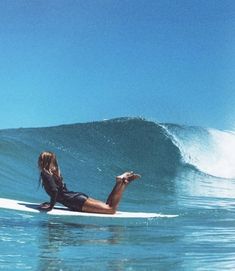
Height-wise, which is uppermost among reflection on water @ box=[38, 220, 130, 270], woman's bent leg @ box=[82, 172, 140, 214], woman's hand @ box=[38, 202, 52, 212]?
woman's bent leg @ box=[82, 172, 140, 214]

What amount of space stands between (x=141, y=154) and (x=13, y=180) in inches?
414

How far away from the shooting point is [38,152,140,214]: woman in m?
7.92

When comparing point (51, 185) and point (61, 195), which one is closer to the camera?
point (51, 185)

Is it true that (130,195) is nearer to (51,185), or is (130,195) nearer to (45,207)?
(45,207)

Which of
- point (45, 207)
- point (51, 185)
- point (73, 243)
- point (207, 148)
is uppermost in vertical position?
point (207, 148)

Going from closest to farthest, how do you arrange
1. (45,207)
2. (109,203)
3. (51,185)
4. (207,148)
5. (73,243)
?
1. (73,243)
2. (51,185)
3. (45,207)
4. (109,203)
5. (207,148)

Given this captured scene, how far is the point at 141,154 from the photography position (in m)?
23.7

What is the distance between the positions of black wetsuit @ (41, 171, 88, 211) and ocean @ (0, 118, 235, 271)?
14.1 inches

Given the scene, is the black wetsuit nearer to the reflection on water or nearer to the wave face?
the reflection on water

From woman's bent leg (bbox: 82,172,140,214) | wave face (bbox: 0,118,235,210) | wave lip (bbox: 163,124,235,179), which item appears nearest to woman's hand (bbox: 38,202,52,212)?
woman's bent leg (bbox: 82,172,140,214)

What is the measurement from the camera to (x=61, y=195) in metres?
8.26

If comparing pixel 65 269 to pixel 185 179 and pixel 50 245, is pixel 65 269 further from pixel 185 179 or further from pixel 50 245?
pixel 185 179

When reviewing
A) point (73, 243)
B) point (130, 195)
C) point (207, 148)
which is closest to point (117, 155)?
point (207, 148)

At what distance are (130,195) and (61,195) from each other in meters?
5.45
